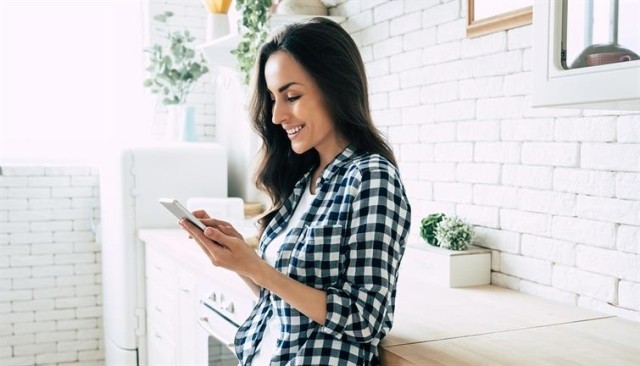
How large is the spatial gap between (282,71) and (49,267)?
113 inches

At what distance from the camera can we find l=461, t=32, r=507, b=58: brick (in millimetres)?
2129

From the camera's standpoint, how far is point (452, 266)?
214 centimetres

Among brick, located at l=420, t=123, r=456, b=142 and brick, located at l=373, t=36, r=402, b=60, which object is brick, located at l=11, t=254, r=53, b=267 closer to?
brick, located at l=373, t=36, r=402, b=60

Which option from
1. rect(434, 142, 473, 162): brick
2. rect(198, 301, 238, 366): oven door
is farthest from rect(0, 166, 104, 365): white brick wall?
rect(434, 142, 473, 162): brick

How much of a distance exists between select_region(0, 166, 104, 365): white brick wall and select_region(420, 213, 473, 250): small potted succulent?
246 cm

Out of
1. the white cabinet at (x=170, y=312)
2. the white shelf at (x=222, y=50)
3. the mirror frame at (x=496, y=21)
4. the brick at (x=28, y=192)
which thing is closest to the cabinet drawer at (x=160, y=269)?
the white cabinet at (x=170, y=312)

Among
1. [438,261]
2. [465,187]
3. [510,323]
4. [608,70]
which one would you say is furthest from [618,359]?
[465,187]

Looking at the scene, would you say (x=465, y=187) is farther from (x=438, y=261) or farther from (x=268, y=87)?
(x=268, y=87)

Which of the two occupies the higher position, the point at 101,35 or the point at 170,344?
the point at 101,35

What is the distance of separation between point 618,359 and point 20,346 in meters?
3.49

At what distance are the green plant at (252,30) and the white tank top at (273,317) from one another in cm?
150

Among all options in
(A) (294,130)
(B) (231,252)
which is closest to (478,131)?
(A) (294,130)

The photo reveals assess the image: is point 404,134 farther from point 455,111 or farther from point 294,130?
point 294,130

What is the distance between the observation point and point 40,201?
157 inches
